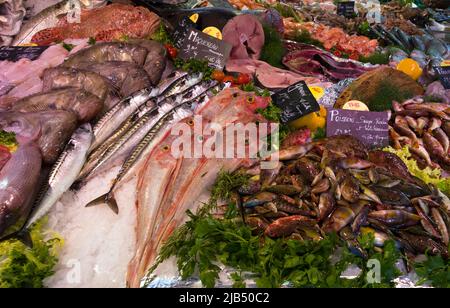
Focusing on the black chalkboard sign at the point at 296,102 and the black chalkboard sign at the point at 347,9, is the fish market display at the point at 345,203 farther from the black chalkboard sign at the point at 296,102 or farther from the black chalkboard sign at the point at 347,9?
the black chalkboard sign at the point at 347,9

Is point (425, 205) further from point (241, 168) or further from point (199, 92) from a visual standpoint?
point (199, 92)

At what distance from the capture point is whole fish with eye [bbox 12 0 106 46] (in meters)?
5.98

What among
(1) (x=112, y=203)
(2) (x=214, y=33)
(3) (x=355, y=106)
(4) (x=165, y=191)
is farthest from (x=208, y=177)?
(2) (x=214, y=33)

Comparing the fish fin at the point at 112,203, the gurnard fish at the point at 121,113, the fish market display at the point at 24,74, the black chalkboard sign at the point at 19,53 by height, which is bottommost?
the fish fin at the point at 112,203

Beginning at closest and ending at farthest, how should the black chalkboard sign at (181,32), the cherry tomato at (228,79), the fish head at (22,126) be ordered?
the fish head at (22,126), the cherry tomato at (228,79), the black chalkboard sign at (181,32)

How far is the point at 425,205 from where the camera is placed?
2.70 meters

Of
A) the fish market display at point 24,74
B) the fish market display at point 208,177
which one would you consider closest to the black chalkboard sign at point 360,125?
the fish market display at point 208,177

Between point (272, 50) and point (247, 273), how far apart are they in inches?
164

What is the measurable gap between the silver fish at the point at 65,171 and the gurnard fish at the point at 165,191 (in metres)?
0.55

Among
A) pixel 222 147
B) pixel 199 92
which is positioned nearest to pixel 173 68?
pixel 199 92

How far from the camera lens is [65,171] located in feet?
9.69

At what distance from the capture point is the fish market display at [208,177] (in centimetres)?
238

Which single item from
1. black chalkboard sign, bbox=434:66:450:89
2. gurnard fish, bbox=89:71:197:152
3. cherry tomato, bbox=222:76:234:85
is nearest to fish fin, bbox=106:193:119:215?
gurnard fish, bbox=89:71:197:152
